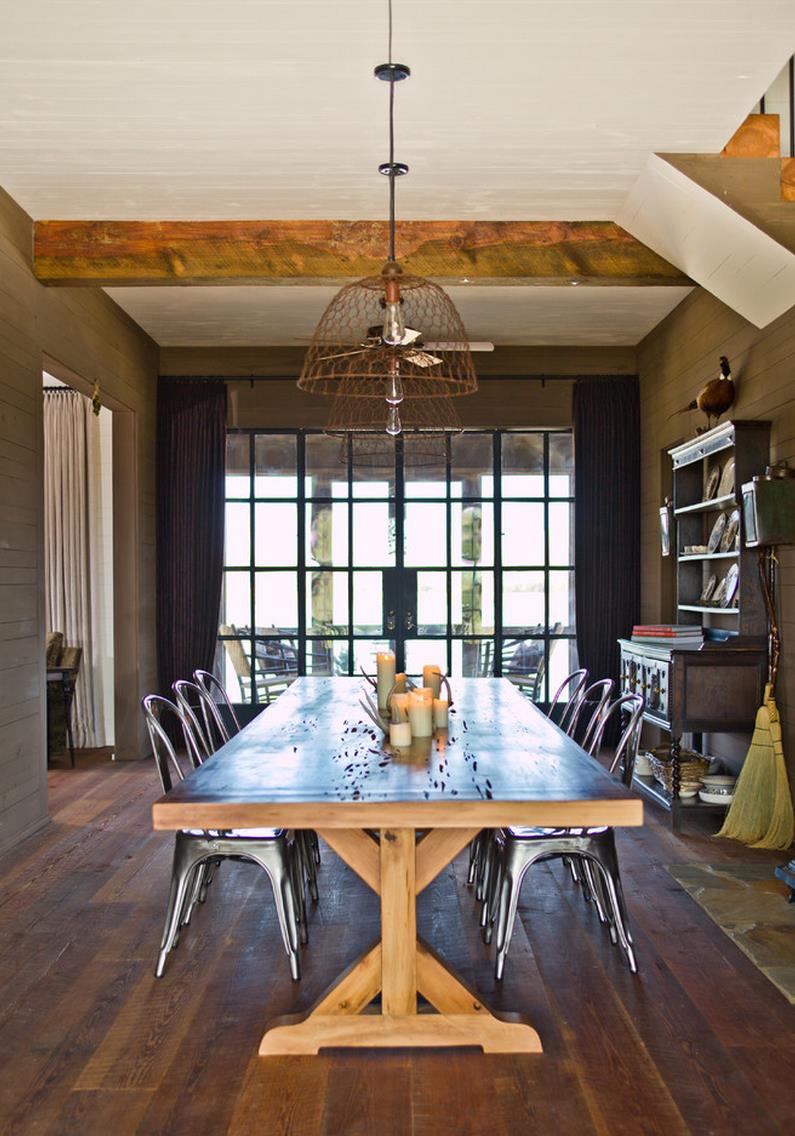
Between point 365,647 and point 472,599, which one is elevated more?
point 472,599

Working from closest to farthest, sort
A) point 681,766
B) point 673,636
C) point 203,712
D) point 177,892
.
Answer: point 177,892, point 203,712, point 681,766, point 673,636

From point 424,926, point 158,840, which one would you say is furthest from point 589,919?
point 158,840

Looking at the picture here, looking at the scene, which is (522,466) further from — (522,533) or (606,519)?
(606,519)

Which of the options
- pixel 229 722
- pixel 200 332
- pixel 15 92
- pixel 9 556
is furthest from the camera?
pixel 229 722

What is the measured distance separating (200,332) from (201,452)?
0.89 metres

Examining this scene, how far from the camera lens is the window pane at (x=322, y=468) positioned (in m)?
7.46

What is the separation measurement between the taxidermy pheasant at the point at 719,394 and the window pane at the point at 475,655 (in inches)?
108

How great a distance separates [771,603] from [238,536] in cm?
415

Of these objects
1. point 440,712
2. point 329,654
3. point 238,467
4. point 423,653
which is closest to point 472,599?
point 423,653

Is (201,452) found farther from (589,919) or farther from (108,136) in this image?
(589,919)

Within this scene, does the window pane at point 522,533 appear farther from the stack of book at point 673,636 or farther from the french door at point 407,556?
the stack of book at point 673,636

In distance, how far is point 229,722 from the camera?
7523 millimetres

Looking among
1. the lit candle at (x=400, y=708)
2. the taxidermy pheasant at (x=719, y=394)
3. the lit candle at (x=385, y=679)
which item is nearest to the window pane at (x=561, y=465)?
the taxidermy pheasant at (x=719, y=394)

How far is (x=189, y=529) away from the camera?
7.34 meters
